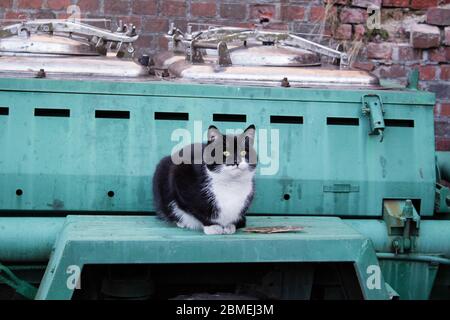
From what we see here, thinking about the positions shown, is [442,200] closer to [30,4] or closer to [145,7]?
[145,7]

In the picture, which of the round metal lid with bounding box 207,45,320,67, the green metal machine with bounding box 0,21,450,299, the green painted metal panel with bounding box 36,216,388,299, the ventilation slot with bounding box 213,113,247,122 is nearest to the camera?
the green painted metal panel with bounding box 36,216,388,299

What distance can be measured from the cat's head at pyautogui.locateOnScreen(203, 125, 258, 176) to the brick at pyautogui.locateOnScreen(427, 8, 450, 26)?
2764 millimetres

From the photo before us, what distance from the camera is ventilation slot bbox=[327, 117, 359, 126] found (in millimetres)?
3342

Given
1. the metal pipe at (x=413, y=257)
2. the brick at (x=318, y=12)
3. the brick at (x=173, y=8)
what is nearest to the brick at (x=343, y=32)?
the brick at (x=318, y=12)

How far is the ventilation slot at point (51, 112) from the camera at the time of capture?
3217mm

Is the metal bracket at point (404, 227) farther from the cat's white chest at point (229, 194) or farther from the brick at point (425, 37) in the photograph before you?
the brick at point (425, 37)

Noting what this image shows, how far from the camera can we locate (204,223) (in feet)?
9.43

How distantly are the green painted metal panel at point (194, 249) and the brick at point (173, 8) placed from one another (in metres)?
2.65

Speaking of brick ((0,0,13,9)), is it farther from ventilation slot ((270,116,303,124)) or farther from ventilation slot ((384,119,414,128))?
ventilation slot ((384,119,414,128))

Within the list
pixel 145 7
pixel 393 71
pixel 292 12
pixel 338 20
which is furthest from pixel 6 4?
pixel 393 71

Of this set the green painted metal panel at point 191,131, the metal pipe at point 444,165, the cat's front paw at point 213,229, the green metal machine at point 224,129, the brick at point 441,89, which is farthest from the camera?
the brick at point 441,89

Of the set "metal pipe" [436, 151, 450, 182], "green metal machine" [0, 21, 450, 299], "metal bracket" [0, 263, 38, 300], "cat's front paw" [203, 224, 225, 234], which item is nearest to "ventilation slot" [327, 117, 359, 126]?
"green metal machine" [0, 21, 450, 299]

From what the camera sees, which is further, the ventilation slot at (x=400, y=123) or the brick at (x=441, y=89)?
the brick at (x=441, y=89)

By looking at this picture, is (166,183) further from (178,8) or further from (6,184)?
(178,8)
